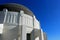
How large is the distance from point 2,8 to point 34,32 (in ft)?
30.2

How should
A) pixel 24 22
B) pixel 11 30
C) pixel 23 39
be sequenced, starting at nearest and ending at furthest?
pixel 23 39
pixel 11 30
pixel 24 22

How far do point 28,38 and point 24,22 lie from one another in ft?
11.1

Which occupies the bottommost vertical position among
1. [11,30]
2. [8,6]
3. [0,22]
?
[11,30]

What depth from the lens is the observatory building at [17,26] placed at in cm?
2286

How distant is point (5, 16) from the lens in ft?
81.4

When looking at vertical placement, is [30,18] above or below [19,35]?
above

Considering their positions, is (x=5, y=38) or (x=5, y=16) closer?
(x=5, y=38)

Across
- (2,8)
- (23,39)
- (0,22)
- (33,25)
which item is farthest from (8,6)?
(23,39)

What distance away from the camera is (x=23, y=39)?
21812 millimetres

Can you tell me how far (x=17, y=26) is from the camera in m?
23.9

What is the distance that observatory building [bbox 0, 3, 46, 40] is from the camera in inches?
900

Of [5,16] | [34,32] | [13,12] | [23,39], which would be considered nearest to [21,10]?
[13,12]

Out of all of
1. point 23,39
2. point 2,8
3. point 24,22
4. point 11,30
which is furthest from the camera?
A: point 2,8

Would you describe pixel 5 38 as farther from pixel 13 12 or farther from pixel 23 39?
pixel 13 12
